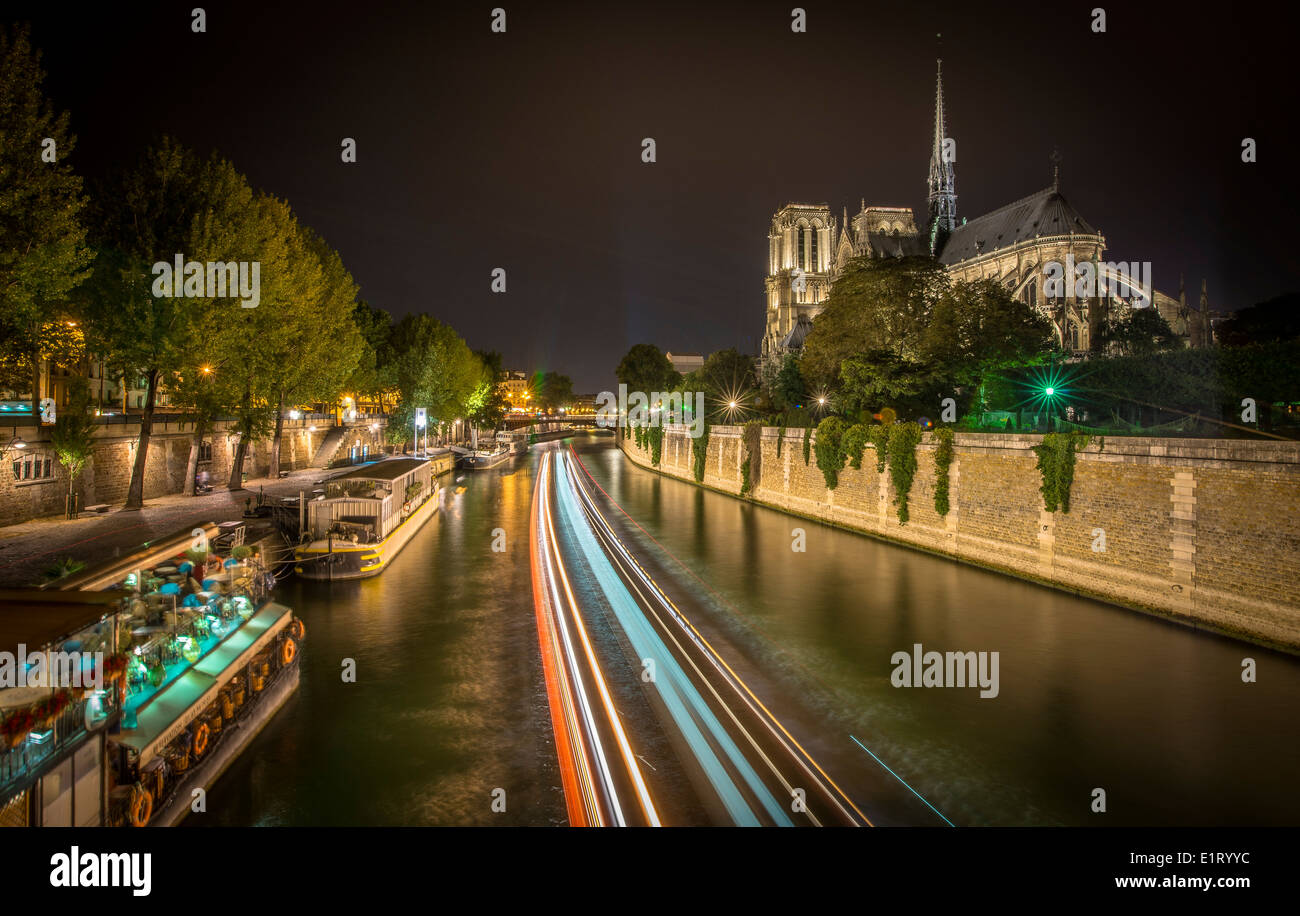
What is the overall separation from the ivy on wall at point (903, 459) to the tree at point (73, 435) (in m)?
30.6

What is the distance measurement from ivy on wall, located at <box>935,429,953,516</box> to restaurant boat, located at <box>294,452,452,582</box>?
19.9 metres

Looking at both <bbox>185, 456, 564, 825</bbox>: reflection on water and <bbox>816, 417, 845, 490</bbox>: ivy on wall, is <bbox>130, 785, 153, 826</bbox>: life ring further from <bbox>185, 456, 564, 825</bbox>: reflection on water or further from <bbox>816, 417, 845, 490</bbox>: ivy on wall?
<bbox>816, 417, 845, 490</bbox>: ivy on wall

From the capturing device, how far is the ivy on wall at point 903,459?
28.8 m

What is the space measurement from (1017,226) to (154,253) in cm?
9064

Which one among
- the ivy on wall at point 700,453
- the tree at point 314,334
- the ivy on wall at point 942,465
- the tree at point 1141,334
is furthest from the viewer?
the ivy on wall at point 700,453

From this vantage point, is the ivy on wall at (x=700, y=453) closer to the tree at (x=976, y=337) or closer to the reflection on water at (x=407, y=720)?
the tree at (x=976, y=337)

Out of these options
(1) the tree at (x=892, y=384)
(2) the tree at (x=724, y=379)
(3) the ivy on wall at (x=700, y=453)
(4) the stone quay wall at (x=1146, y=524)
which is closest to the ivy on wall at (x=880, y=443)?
(4) the stone quay wall at (x=1146, y=524)

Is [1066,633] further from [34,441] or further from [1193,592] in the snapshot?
[34,441]

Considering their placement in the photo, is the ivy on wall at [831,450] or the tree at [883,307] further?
the tree at [883,307]

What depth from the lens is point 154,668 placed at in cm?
977

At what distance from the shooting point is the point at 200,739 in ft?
31.6

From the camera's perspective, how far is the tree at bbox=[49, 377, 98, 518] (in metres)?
25.7

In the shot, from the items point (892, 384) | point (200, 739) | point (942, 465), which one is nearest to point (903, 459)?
point (942, 465)

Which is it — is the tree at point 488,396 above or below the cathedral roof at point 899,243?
below
